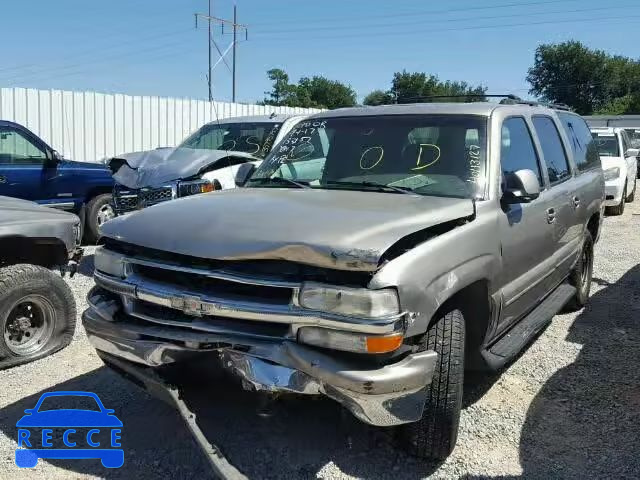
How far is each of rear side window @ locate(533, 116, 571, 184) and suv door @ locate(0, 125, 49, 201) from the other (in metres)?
6.83

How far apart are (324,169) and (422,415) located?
6.18 ft

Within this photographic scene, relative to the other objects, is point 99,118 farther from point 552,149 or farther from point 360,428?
point 360,428

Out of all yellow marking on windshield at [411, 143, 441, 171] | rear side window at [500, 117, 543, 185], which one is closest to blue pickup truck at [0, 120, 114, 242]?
yellow marking on windshield at [411, 143, 441, 171]

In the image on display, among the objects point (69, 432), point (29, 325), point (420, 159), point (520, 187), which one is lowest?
point (69, 432)

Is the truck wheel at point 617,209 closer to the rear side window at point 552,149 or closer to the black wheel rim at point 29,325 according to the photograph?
Answer: the rear side window at point 552,149

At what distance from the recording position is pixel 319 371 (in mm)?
2627

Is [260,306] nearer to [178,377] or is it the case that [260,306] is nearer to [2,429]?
[178,377]

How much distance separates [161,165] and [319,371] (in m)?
5.48

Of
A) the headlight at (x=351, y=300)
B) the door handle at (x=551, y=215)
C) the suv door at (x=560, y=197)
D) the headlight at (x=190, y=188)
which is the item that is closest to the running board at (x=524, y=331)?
the suv door at (x=560, y=197)

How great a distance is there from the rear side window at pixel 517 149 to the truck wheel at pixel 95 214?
6.66 m

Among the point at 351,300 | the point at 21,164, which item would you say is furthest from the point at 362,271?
the point at 21,164

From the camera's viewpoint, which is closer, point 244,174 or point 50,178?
point 244,174

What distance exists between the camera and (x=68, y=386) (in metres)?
4.22

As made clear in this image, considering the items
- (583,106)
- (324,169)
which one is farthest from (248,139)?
(583,106)
